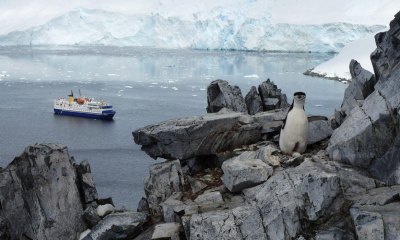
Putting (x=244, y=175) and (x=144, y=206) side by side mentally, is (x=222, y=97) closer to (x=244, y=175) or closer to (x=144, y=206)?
(x=144, y=206)

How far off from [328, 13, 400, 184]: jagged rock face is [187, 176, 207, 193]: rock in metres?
3.58

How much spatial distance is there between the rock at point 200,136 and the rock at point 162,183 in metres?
0.97

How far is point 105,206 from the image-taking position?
14.7 meters

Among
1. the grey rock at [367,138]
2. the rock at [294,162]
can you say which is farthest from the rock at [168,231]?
the grey rock at [367,138]

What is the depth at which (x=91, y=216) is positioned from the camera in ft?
48.6

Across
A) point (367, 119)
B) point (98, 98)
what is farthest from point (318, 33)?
point (367, 119)

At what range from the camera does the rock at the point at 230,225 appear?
1168cm

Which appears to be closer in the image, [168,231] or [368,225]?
[368,225]

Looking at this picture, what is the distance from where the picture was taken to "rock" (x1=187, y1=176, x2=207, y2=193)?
46.6ft

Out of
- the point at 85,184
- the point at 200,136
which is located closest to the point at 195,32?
the point at 200,136

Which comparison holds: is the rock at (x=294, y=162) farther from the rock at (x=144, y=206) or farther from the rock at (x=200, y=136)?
the rock at (x=144, y=206)

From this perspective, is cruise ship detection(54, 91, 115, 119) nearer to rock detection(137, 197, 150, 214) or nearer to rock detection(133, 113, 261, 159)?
rock detection(133, 113, 261, 159)

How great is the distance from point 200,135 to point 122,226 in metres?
3.92

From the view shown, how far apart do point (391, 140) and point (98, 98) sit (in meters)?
59.6
